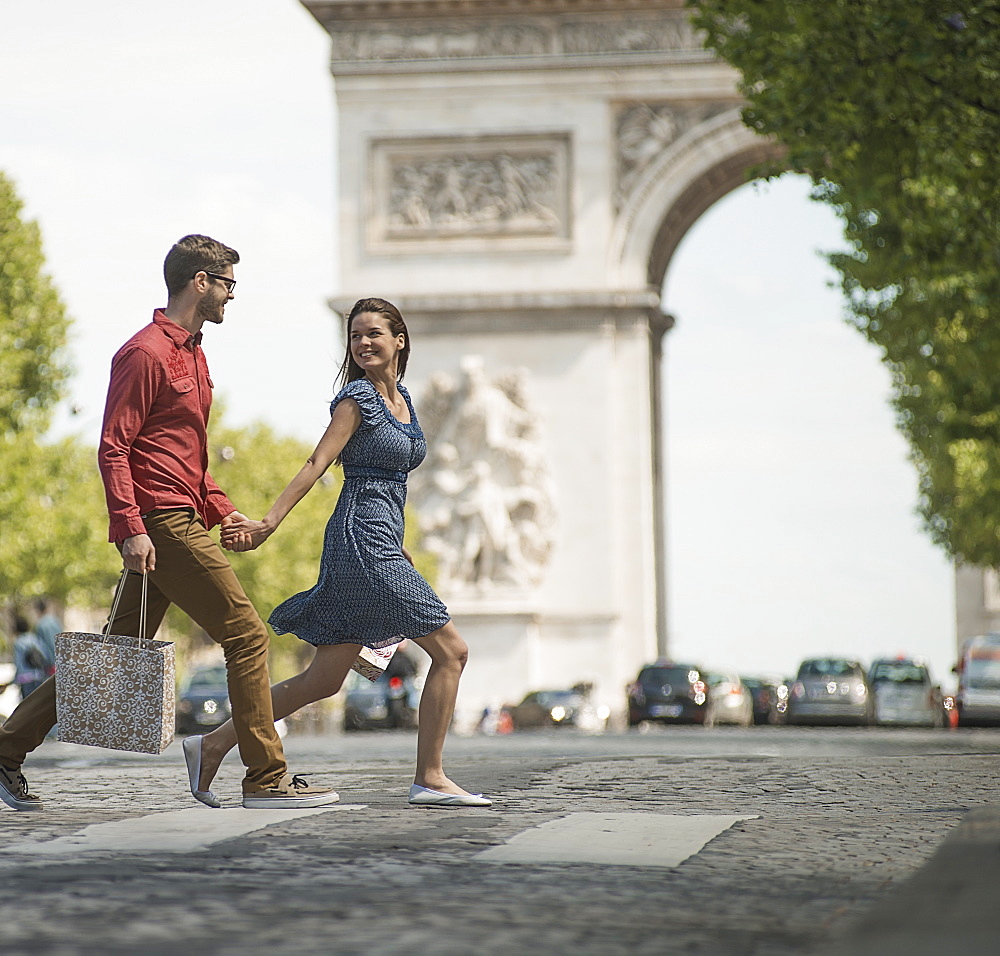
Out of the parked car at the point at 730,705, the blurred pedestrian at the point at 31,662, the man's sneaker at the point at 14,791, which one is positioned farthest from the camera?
the parked car at the point at 730,705

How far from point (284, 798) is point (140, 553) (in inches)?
39.9

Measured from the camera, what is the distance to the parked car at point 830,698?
3453cm

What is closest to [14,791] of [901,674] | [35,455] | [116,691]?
[116,691]

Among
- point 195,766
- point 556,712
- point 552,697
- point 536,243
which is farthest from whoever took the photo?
point 536,243

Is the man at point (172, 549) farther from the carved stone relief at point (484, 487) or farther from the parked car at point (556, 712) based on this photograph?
the carved stone relief at point (484, 487)

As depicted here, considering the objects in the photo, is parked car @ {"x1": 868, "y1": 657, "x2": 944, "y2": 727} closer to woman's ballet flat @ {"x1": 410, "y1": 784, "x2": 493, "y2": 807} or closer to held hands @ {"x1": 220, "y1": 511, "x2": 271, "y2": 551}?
woman's ballet flat @ {"x1": 410, "y1": 784, "x2": 493, "y2": 807}

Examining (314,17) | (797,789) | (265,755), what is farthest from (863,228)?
(265,755)

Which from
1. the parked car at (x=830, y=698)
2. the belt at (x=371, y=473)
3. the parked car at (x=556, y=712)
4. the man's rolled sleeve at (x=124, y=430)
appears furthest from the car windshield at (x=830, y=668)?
the man's rolled sleeve at (x=124, y=430)

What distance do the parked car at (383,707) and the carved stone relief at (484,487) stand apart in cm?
183

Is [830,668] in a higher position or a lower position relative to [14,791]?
higher

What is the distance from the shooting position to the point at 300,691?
24.5 feet

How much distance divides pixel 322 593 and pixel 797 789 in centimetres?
243

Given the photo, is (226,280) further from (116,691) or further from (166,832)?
(166,832)

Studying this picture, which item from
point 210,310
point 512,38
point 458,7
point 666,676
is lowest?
point 666,676
